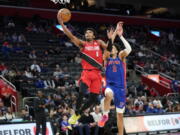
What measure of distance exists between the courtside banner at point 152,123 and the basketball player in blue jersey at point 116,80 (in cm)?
442

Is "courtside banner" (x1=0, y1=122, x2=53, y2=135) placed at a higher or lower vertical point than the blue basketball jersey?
lower

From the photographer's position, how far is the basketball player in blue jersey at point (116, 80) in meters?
7.12

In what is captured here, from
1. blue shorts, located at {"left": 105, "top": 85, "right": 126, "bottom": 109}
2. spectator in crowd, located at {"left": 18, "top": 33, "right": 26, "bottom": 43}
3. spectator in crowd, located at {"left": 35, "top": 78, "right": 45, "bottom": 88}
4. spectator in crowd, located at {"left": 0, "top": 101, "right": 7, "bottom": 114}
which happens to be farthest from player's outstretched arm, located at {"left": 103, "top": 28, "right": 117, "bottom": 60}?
spectator in crowd, located at {"left": 18, "top": 33, "right": 26, "bottom": 43}

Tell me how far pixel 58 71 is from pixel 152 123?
5962mm

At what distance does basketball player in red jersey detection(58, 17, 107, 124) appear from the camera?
6911 millimetres

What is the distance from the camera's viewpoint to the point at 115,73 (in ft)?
23.6

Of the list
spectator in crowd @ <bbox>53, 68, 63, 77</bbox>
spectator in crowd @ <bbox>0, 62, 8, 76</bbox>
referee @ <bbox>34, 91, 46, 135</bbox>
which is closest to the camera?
referee @ <bbox>34, 91, 46, 135</bbox>

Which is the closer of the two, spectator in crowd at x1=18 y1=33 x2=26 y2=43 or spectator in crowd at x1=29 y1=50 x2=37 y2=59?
Answer: spectator in crowd at x1=29 y1=50 x2=37 y2=59

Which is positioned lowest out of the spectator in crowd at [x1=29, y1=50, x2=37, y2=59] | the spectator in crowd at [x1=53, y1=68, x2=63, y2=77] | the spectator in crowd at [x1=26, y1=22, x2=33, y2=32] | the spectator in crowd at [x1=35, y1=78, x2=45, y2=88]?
the spectator in crowd at [x1=35, y1=78, x2=45, y2=88]

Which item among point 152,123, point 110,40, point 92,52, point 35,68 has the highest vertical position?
point 110,40

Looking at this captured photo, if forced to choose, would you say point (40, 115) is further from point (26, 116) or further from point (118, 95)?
point (118, 95)

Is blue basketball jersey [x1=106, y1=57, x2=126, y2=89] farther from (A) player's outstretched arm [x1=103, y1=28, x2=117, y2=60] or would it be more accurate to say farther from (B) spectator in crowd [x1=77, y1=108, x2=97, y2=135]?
(B) spectator in crowd [x1=77, y1=108, x2=97, y2=135]

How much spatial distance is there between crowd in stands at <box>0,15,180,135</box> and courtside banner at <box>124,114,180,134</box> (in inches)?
26.7

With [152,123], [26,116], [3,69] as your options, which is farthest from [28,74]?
[152,123]
